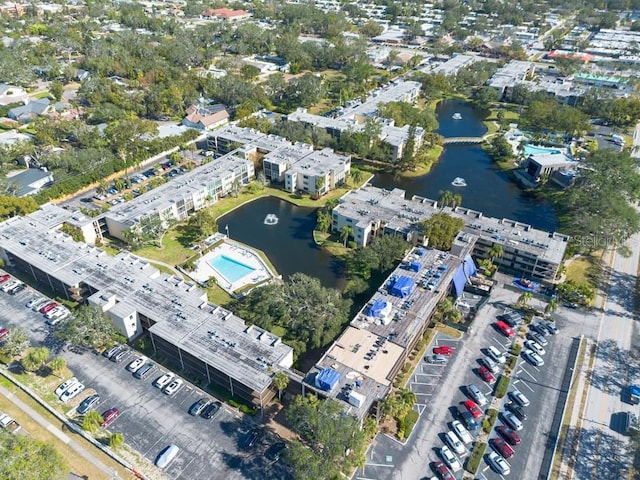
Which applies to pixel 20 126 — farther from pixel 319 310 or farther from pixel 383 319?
pixel 383 319

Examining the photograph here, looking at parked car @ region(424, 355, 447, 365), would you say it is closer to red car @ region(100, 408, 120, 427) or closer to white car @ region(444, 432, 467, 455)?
white car @ region(444, 432, 467, 455)

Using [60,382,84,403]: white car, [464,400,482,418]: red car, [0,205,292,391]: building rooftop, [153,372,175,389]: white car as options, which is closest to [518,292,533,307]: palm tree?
[464,400,482,418]: red car

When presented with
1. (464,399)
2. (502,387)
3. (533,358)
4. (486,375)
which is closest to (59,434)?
(464,399)

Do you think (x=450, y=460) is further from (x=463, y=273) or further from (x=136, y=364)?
→ (x=136, y=364)

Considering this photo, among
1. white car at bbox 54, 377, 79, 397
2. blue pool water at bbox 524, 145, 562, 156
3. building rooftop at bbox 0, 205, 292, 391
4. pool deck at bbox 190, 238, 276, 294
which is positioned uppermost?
blue pool water at bbox 524, 145, 562, 156

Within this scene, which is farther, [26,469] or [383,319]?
[383,319]

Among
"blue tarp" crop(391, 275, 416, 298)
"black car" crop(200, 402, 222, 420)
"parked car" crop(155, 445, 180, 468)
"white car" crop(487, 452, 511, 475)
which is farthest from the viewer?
"blue tarp" crop(391, 275, 416, 298)

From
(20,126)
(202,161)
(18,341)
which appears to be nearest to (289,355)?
(18,341)
